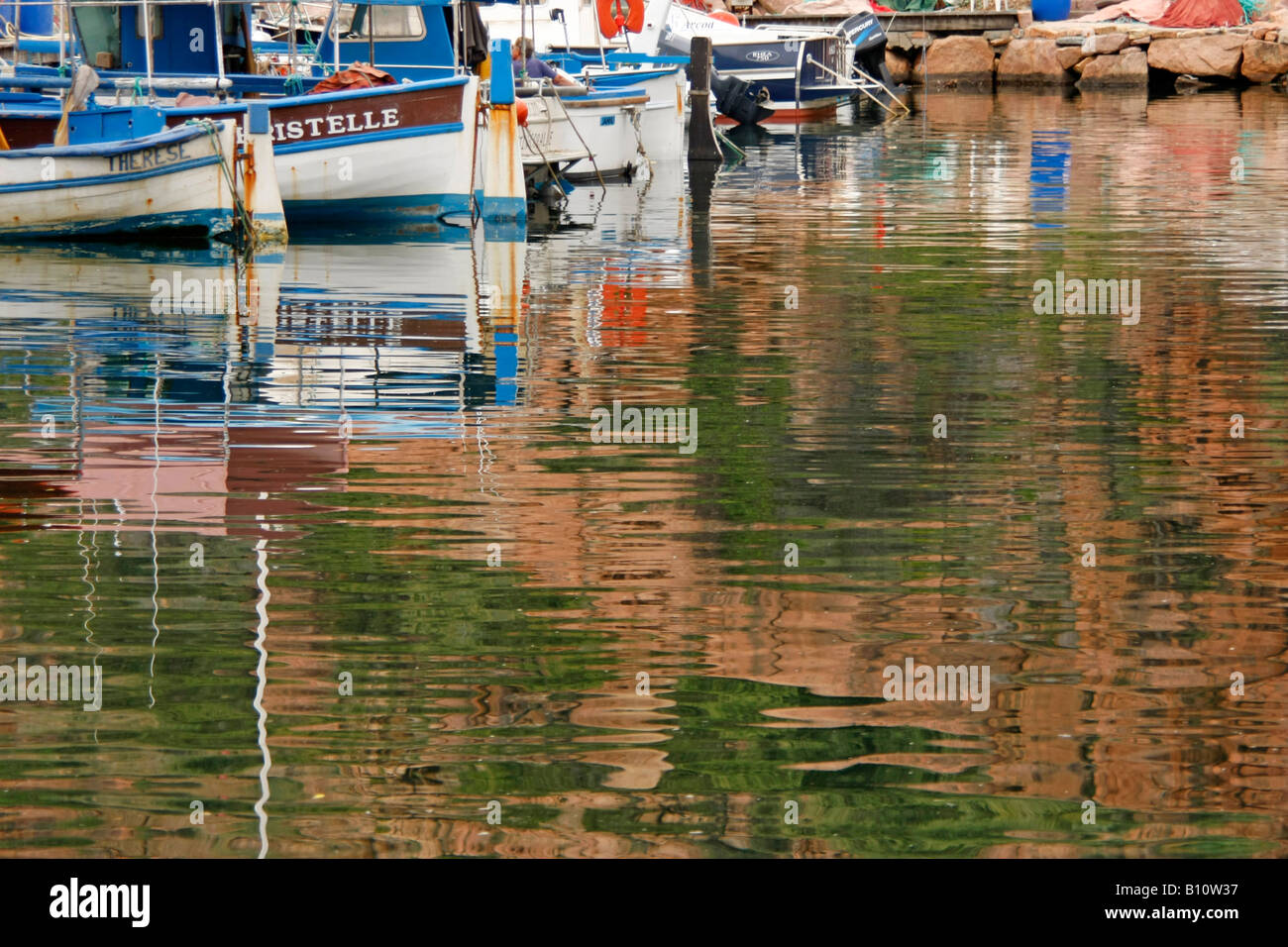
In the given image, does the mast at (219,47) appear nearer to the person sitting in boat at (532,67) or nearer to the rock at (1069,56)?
the person sitting in boat at (532,67)

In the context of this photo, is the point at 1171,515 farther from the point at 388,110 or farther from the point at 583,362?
the point at 388,110

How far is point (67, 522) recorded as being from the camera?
8.78m

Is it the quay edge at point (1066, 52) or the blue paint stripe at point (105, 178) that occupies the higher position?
the quay edge at point (1066, 52)

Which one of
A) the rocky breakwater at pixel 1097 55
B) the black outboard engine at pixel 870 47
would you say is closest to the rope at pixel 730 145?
the black outboard engine at pixel 870 47

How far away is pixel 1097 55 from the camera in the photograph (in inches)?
2144

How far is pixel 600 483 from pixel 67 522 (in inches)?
106

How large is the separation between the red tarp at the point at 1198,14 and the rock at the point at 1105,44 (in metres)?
4.26

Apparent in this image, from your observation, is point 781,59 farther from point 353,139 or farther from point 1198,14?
point 353,139

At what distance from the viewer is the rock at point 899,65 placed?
5834 centimetres

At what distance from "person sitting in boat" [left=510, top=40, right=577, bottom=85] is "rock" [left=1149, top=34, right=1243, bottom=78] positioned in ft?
101

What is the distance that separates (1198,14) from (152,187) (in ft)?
151

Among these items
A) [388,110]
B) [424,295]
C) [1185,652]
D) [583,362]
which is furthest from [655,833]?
[388,110]

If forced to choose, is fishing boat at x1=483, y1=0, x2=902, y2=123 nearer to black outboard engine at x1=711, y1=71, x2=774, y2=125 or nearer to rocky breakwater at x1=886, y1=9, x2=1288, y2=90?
black outboard engine at x1=711, y1=71, x2=774, y2=125

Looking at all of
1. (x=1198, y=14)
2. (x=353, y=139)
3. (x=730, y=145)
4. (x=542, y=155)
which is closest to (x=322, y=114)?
(x=353, y=139)
